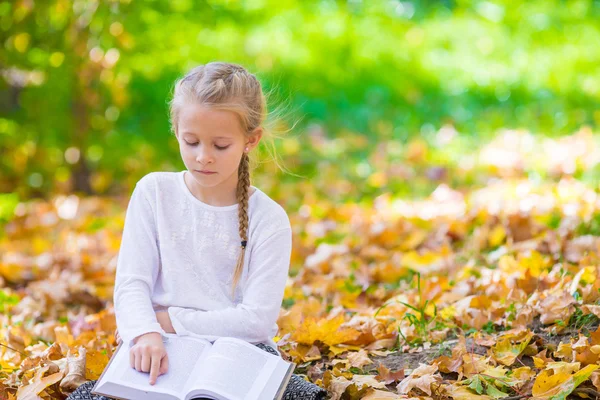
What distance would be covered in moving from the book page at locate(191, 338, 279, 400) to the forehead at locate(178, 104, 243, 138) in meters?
0.56

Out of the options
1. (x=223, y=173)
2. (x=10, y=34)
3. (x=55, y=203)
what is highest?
(x=10, y=34)

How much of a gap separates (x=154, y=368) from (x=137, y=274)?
1.11 ft

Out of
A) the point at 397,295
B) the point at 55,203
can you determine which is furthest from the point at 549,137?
the point at 55,203

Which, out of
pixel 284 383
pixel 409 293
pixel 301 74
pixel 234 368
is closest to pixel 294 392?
pixel 284 383

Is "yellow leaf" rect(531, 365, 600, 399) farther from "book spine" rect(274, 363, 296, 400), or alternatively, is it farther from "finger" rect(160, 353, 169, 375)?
"finger" rect(160, 353, 169, 375)

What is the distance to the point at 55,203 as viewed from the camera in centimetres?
589

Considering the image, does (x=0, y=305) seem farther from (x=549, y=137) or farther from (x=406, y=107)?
(x=406, y=107)

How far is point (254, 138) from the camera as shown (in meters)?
2.30

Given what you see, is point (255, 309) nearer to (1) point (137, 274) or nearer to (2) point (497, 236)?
(1) point (137, 274)

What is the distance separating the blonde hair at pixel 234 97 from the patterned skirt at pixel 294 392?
0.32 m

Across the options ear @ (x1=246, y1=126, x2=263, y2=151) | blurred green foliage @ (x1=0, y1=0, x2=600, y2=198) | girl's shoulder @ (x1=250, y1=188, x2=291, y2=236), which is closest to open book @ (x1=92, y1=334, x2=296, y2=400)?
girl's shoulder @ (x1=250, y1=188, x2=291, y2=236)

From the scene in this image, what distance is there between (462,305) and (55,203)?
12.8ft

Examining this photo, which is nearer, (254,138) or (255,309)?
(255,309)

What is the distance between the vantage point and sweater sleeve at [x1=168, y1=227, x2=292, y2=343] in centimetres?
216
